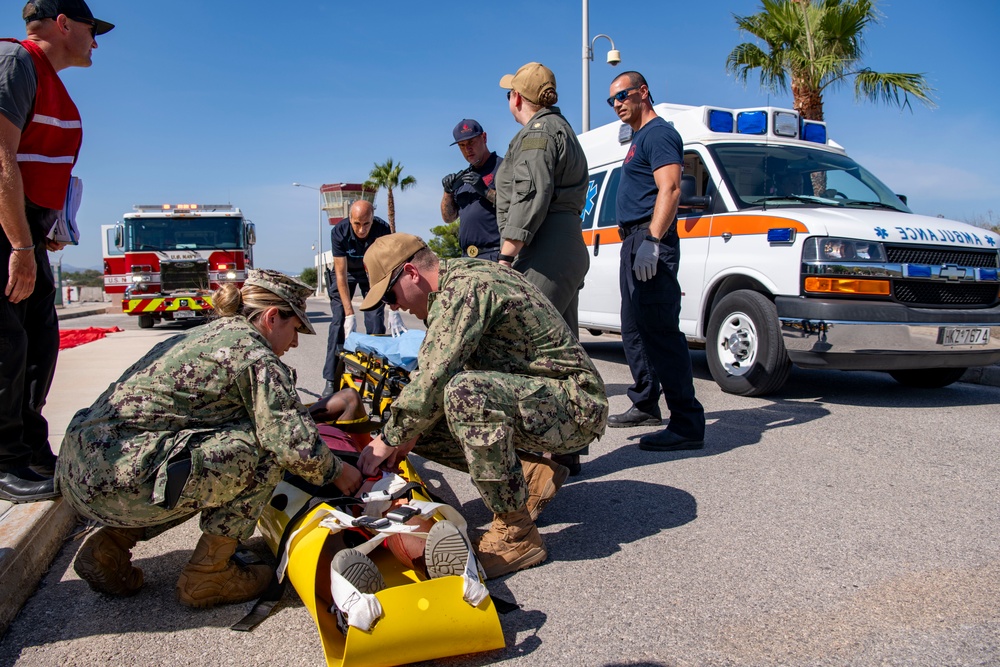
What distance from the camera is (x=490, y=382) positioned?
2676 mm

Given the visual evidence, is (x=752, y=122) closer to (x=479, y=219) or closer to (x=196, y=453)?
(x=479, y=219)

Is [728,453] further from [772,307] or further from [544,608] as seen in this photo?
[544,608]

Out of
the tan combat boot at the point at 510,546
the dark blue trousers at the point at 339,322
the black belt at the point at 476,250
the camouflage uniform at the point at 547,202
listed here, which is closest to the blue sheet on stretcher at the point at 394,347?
the black belt at the point at 476,250

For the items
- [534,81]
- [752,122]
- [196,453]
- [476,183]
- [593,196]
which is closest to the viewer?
[196,453]

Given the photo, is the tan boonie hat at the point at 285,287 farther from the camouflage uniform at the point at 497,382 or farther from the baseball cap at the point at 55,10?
the baseball cap at the point at 55,10

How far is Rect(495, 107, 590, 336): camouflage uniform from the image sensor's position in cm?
383

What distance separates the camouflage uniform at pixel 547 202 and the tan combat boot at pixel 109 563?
7.23 ft

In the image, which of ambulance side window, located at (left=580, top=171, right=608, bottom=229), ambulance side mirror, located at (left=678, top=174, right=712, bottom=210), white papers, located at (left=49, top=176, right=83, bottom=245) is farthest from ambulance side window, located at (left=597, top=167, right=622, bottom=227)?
white papers, located at (left=49, top=176, right=83, bottom=245)

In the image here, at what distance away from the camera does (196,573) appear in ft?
7.90

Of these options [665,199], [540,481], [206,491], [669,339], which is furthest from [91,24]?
[669,339]

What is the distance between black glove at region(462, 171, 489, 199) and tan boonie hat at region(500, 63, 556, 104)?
80 cm

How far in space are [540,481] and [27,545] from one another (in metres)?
1.87

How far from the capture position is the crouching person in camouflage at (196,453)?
231 centimetres

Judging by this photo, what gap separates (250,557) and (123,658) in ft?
2.08
